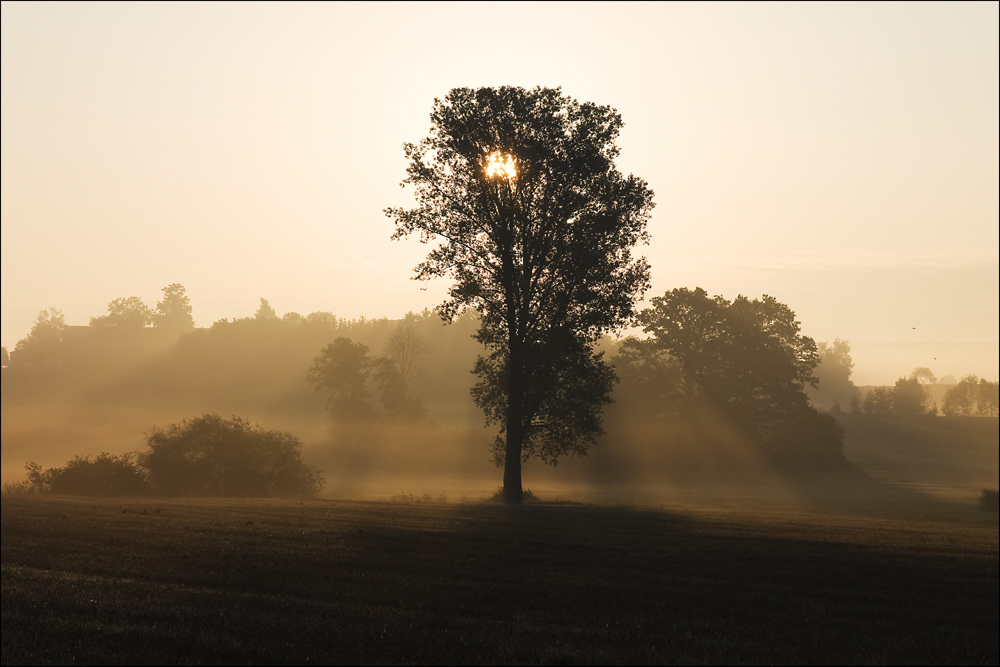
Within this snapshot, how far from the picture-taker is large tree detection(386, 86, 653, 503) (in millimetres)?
39906

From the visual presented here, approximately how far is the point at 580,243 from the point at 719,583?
25394mm

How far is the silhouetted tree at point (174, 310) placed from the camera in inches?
1046

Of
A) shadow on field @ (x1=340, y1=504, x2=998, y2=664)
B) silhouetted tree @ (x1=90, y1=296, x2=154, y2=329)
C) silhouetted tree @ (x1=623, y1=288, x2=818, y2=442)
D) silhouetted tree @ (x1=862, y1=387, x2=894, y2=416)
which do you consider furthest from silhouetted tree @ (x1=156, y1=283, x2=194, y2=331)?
silhouetted tree @ (x1=862, y1=387, x2=894, y2=416)

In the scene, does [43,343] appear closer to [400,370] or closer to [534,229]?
[534,229]

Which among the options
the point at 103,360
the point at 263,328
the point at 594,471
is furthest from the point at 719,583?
the point at 594,471

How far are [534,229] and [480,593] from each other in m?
27.6

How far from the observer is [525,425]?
1721 inches

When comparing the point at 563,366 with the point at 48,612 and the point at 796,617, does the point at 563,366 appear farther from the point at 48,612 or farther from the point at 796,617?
the point at 48,612

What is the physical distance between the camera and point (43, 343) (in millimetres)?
18375

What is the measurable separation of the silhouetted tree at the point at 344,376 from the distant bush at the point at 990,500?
80866 millimetres

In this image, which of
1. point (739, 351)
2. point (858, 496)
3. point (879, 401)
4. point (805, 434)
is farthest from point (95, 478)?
point (805, 434)

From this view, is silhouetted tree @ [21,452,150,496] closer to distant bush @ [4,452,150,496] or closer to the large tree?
distant bush @ [4,452,150,496]

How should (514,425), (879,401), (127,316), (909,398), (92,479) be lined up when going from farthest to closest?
1. (92,479)
2. (514,425)
3. (879,401)
4. (909,398)
5. (127,316)

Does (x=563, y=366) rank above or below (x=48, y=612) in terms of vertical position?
above
